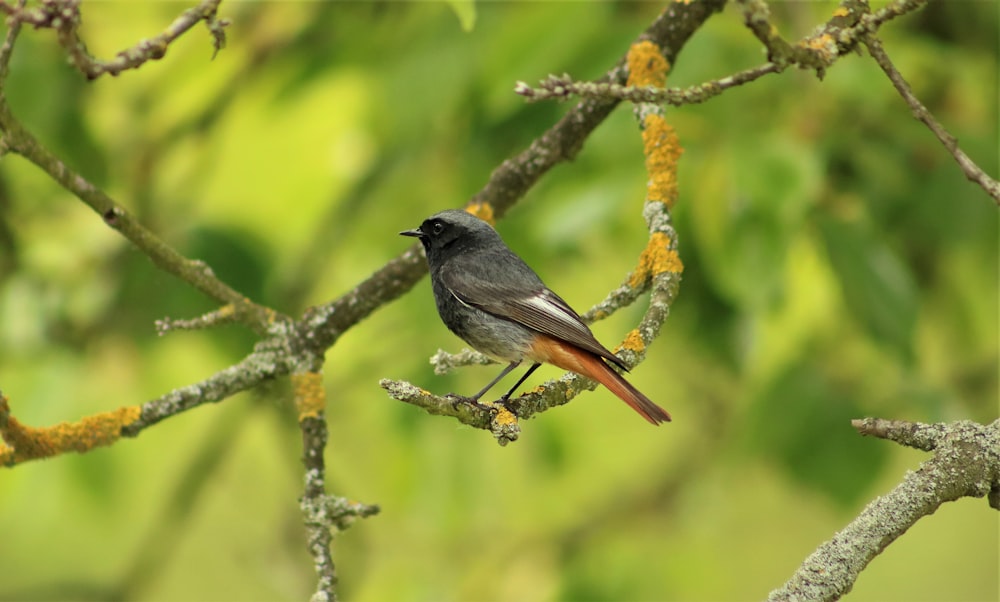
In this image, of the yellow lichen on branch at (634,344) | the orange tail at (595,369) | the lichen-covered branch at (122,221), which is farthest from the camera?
the orange tail at (595,369)

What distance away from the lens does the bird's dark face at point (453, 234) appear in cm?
372

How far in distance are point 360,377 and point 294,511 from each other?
1.09m

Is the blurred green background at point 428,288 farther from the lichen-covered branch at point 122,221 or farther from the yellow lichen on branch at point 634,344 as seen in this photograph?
the yellow lichen on branch at point 634,344

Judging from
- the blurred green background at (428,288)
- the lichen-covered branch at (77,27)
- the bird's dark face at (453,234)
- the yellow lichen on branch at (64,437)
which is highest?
the blurred green background at (428,288)

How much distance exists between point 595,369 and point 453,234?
39.0 inches

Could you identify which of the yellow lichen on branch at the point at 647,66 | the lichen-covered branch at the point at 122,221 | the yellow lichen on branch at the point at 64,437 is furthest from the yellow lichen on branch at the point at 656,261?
the yellow lichen on branch at the point at 64,437

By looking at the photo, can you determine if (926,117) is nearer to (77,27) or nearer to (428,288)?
(77,27)

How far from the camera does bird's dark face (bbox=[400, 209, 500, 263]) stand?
3720 millimetres

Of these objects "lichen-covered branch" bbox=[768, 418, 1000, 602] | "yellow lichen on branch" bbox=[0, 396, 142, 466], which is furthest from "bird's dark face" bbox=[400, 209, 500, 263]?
"lichen-covered branch" bbox=[768, 418, 1000, 602]

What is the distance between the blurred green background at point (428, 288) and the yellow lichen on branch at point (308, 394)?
492mm

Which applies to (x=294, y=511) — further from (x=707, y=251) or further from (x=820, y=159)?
(x=820, y=159)

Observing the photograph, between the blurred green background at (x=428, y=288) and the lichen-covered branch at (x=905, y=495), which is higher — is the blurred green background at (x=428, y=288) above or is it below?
above

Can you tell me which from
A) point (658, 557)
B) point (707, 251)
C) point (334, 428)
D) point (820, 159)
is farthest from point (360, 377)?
point (820, 159)

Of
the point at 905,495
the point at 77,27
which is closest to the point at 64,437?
the point at 77,27
